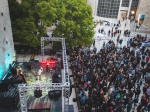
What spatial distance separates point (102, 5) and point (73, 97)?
30.2 metres

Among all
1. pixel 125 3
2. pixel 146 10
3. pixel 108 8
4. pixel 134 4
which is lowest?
pixel 146 10

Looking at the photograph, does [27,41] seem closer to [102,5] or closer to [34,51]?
[34,51]

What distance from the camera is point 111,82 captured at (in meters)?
18.7

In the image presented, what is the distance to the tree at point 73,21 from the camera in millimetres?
23906

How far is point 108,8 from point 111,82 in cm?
2858

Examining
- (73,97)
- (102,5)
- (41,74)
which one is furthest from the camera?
(102,5)

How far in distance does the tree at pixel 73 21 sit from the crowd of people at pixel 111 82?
196cm

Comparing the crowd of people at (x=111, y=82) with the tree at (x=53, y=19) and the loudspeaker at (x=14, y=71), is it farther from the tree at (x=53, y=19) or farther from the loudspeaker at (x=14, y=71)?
the loudspeaker at (x=14, y=71)

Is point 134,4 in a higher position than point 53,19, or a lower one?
higher

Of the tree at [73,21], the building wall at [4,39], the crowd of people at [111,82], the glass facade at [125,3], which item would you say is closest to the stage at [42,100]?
the crowd of people at [111,82]

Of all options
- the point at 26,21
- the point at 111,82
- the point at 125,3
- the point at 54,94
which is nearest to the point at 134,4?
the point at 125,3

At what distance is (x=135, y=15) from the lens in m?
44.3

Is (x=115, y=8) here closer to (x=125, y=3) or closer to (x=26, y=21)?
(x=125, y=3)

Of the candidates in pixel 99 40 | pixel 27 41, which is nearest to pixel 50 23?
pixel 27 41
